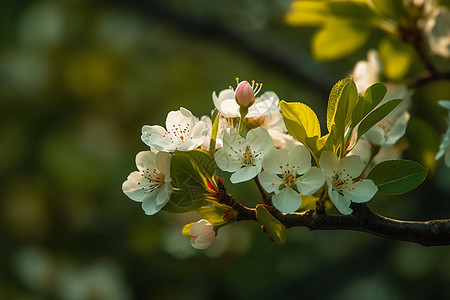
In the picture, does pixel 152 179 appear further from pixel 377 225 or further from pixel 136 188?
pixel 377 225

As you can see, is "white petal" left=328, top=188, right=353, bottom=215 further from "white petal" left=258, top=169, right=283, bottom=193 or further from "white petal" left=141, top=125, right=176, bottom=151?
"white petal" left=141, top=125, right=176, bottom=151

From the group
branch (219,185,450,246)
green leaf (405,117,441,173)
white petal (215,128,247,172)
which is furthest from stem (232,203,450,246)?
green leaf (405,117,441,173)

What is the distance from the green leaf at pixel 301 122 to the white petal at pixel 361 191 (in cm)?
8

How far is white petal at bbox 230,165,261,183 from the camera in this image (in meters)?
0.72

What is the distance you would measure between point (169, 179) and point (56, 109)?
2.02 metres

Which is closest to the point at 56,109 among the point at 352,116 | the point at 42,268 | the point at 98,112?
the point at 98,112

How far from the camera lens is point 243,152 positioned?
0.75m

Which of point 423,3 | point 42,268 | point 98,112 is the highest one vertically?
point 423,3

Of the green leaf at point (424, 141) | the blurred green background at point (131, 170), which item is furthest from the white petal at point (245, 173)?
the blurred green background at point (131, 170)

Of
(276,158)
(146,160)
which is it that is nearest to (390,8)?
(276,158)

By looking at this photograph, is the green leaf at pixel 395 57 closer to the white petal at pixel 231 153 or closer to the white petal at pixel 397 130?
the white petal at pixel 397 130

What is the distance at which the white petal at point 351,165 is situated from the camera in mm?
740

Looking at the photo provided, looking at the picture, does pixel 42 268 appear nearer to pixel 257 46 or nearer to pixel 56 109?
pixel 56 109

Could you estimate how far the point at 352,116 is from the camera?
0.72m
